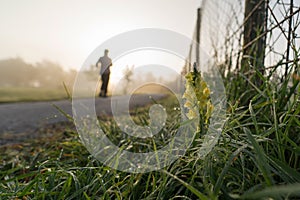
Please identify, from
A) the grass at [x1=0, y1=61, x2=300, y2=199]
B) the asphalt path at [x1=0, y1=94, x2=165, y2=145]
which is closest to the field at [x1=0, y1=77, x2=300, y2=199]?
the grass at [x1=0, y1=61, x2=300, y2=199]

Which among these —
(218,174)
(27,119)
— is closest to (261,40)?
(218,174)

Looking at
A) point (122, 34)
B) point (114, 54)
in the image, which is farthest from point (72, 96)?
point (122, 34)

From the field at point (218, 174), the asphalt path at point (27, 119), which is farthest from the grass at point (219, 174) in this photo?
the asphalt path at point (27, 119)

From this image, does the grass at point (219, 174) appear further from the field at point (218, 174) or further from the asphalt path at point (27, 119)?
the asphalt path at point (27, 119)

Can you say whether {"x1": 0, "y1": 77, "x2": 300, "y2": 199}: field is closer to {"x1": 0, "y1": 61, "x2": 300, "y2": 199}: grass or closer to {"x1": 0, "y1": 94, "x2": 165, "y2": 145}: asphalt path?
{"x1": 0, "y1": 61, "x2": 300, "y2": 199}: grass

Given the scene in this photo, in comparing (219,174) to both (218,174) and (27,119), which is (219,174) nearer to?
(218,174)

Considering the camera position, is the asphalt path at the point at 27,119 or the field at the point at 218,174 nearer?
the field at the point at 218,174

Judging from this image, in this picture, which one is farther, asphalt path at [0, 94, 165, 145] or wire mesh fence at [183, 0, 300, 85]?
asphalt path at [0, 94, 165, 145]

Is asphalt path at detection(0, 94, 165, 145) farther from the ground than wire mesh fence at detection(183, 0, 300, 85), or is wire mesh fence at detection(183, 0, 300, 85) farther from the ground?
wire mesh fence at detection(183, 0, 300, 85)

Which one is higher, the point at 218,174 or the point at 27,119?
the point at 218,174

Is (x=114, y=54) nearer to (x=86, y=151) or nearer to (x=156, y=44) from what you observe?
(x=156, y=44)

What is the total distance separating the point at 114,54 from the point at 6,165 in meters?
0.97

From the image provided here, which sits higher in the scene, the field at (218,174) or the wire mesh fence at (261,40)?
the wire mesh fence at (261,40)

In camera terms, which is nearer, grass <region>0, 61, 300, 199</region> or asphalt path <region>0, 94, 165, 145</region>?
grass <region>0, 61, 300, 199</region>
